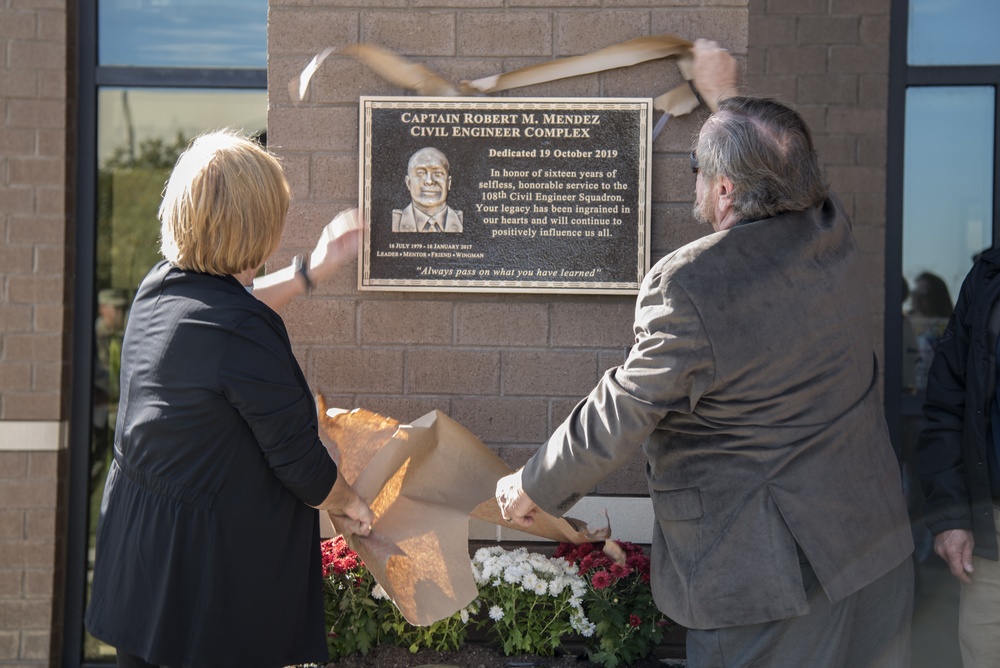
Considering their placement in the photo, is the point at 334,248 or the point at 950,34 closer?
the point at 334,248

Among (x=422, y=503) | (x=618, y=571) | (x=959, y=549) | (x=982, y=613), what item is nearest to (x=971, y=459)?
(x=959, y=549)

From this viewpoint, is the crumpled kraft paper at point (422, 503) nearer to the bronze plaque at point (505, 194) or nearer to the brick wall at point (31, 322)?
the bronze plaque at point (505, 194)

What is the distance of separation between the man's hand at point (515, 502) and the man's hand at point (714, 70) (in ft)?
5.08

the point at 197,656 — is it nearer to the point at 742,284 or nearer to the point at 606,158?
the point at 742,284

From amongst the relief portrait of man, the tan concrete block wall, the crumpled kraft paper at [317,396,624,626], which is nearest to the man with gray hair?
the crumpled kraft paper at [317,396,624,626]

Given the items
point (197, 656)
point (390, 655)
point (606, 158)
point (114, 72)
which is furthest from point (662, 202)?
point (114, 72)

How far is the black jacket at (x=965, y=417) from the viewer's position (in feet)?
9.77

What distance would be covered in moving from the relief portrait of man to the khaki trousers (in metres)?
2.02

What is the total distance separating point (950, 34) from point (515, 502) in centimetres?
349

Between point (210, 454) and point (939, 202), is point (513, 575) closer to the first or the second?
point (210, 454)

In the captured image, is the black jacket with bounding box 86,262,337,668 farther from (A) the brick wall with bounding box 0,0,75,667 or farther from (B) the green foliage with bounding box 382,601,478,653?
(A) the brick wall with bounding box 0,0,75,667

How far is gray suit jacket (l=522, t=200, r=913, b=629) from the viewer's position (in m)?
2.16

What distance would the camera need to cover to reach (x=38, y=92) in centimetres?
432

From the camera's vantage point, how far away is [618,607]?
292cm
